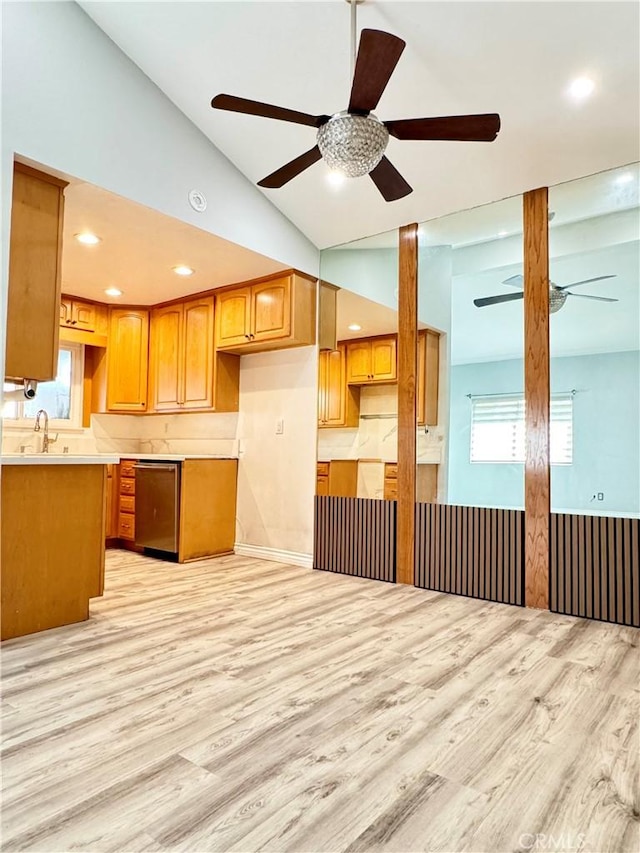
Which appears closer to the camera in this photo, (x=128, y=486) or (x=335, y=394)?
(x=335, y=394)

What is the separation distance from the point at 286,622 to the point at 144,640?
73 centimetres

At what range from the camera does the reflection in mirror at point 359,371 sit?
4004mm

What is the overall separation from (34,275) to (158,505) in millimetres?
2359

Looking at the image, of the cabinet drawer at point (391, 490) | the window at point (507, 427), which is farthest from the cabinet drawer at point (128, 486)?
the window at point (507, 427)

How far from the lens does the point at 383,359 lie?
4.04 metres

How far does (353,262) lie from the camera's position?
4273 mm

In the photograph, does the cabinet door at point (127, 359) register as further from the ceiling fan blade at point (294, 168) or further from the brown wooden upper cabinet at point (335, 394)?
the ceiling fan blade at point (294, 168)

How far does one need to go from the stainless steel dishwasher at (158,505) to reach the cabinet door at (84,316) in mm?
1418

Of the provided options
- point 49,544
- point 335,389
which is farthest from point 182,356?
point 49,544

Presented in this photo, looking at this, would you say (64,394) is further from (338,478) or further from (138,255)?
(338,478)

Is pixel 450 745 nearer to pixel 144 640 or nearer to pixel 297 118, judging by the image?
pixel 144 640

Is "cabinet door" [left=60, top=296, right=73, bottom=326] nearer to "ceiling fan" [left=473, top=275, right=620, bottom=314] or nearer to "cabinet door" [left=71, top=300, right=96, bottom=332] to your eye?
"cabinet door" [left=71, top=300, right=96, bottom=332]

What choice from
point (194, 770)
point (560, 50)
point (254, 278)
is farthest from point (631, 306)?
point (194, 770)

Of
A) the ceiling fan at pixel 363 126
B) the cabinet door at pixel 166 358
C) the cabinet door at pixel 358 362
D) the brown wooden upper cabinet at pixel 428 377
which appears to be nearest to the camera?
the ceiling fan at pixel 363 126
